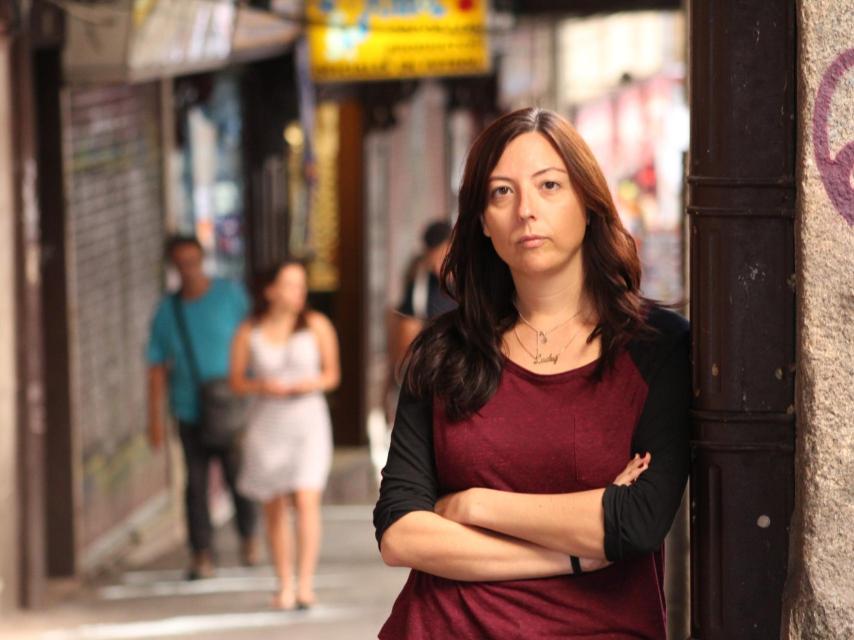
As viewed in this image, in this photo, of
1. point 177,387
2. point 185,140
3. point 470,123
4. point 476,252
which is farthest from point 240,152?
point 476,252

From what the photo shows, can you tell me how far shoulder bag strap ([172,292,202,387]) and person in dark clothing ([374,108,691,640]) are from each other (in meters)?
6.91

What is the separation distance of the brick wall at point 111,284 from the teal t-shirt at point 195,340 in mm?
530

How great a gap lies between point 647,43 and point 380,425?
15.0m

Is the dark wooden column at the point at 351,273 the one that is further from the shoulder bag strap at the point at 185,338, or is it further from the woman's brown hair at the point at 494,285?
the woman's brown hair at the point at 494,285

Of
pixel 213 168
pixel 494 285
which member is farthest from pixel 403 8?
pixel 494 285

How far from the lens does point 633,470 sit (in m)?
3.25

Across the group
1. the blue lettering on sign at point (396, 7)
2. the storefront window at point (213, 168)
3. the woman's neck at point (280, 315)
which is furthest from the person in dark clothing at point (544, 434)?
the blue lettering on sign at point (396, 7)

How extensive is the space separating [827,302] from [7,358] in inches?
267

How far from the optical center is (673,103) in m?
24.7

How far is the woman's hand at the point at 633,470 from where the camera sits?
3.23 m

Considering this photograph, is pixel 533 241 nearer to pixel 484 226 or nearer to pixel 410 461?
pixel 484 226

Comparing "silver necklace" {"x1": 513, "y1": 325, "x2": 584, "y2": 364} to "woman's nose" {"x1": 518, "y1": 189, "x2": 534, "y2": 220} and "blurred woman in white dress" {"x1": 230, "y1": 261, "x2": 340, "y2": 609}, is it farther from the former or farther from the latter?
"blurred woman in white dress" {"x1": 230, "y1": 261, "x2": 340, "y2": 609}

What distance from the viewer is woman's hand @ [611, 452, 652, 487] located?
10.6 feet

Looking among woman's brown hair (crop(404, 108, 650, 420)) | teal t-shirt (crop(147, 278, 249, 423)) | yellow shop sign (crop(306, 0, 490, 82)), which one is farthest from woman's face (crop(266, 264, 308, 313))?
woman's brown hair (crop(404, 108, 650, 420))
